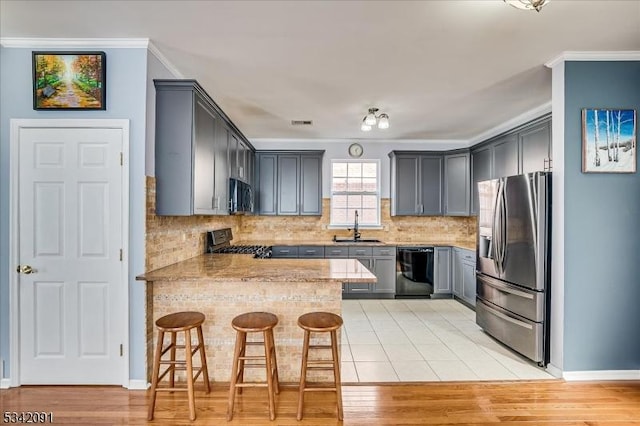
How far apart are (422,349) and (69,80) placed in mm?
3924

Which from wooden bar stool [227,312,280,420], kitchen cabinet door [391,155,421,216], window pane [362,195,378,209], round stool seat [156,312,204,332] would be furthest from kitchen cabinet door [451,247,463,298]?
round stool seat [156,312,204,332]

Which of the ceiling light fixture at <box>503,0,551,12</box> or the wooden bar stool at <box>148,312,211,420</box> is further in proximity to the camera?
the wooden bar stool at <box>148,312,211,420</box>

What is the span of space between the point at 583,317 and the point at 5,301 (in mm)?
4632

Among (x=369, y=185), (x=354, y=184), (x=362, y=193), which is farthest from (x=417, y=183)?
(x=354, y=184)

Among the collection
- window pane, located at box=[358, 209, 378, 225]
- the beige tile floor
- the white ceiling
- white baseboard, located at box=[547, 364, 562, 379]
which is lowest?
the beige tile floor

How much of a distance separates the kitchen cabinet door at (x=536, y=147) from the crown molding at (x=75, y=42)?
3.98 m

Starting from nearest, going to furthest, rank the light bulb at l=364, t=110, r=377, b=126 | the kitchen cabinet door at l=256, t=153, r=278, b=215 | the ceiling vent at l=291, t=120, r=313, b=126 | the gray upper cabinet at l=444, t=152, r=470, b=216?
the light bulb at l=364, t=110, r=377, b=126 → the ceiling vent at l=291, t=120, r=313, b=126 → the gray upper cabinet at l=444, t=152, r=470, b=216 → the kitchen cabinet door at l=256, t=153, r=278, b=215

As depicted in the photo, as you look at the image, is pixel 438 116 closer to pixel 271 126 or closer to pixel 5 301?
pixel 271 126

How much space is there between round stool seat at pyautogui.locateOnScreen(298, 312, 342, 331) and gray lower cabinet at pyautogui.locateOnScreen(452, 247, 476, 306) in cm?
312

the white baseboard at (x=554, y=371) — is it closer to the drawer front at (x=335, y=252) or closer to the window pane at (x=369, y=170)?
the drawer front at (x=335, y=252)

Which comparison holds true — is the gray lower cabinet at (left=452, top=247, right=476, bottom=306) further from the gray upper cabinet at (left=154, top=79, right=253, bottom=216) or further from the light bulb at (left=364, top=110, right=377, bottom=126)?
the gray upper cabinet at (left=154, top=79, right=253, bottom=216)

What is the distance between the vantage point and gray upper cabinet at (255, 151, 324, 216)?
18.2ft

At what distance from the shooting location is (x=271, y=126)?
4.89 metres

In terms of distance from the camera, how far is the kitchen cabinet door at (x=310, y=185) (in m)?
5.55
